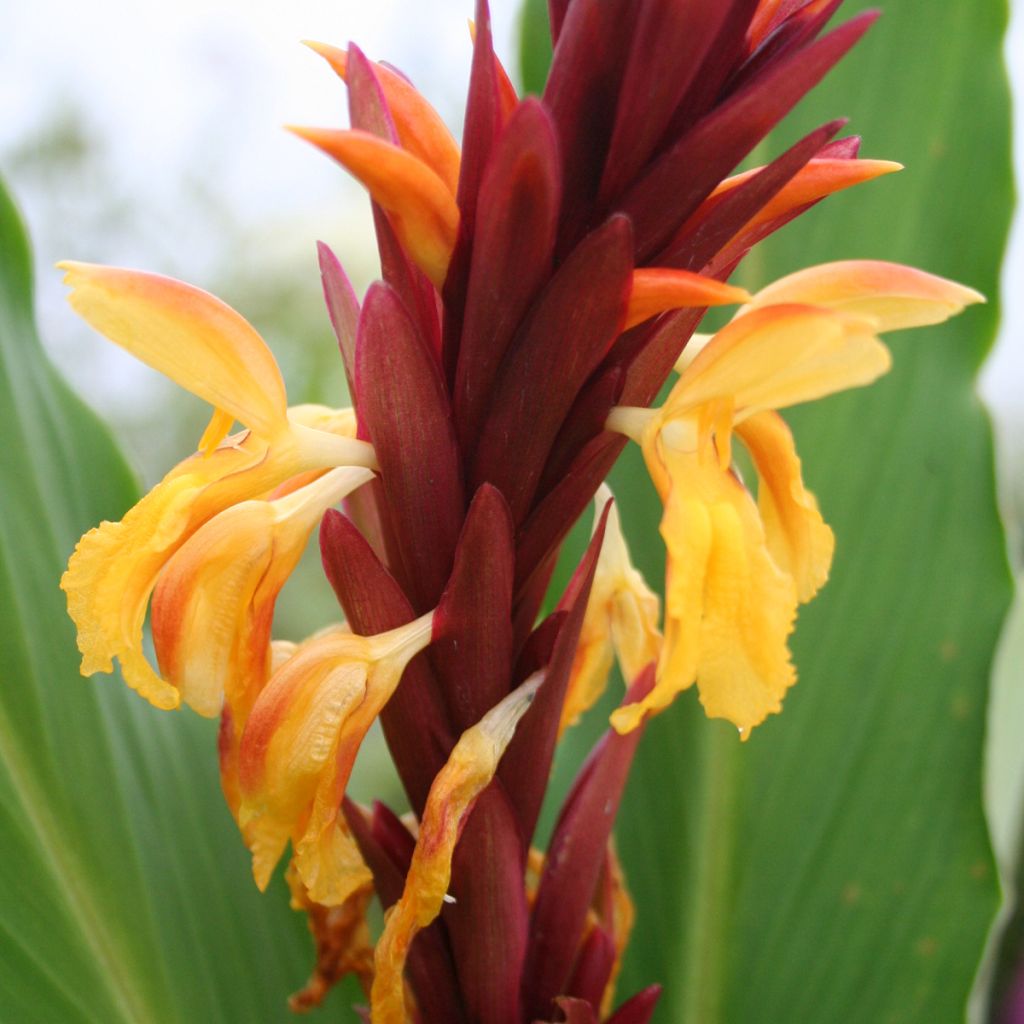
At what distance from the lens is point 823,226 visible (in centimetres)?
102

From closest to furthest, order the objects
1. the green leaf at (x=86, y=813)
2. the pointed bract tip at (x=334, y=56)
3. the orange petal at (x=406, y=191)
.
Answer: the orange petal at (x=406, y=191) → the pointed bract tip at (x=334, y=56) → the green leaf at (x=86, y=813)

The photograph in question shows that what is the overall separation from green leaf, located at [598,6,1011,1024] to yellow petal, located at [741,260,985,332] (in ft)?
1.48

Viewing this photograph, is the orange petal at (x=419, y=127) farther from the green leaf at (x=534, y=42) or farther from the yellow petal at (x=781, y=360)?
the green leaf at (x=534, y=42)

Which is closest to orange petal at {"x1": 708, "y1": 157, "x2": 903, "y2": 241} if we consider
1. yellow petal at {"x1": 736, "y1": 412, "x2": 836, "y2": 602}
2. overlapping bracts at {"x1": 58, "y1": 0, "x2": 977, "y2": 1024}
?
overlapping bracts at {"x1": 58, "y1": 0, "x2": 977, "y2": 1024}

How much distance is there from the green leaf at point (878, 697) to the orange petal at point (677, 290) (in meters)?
0.49

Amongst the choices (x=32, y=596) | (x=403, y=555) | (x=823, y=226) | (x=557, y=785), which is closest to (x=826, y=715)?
(x=557, y=785)

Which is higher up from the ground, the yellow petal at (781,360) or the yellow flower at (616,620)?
the yellow petal at (781,360)

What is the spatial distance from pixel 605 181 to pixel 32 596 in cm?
50

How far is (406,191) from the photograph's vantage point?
0.50 meters

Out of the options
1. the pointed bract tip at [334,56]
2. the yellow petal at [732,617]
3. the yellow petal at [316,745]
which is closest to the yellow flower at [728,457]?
the yellow petal at [732,617]

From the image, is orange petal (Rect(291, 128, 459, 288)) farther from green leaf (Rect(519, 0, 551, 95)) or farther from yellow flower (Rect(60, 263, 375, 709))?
green leaf (Rect(519, 0, 551, 95))

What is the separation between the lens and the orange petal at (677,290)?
50 cm

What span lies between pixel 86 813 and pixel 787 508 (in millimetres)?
529

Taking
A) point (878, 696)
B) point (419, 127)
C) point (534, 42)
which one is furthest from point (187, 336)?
point (878, 696)
